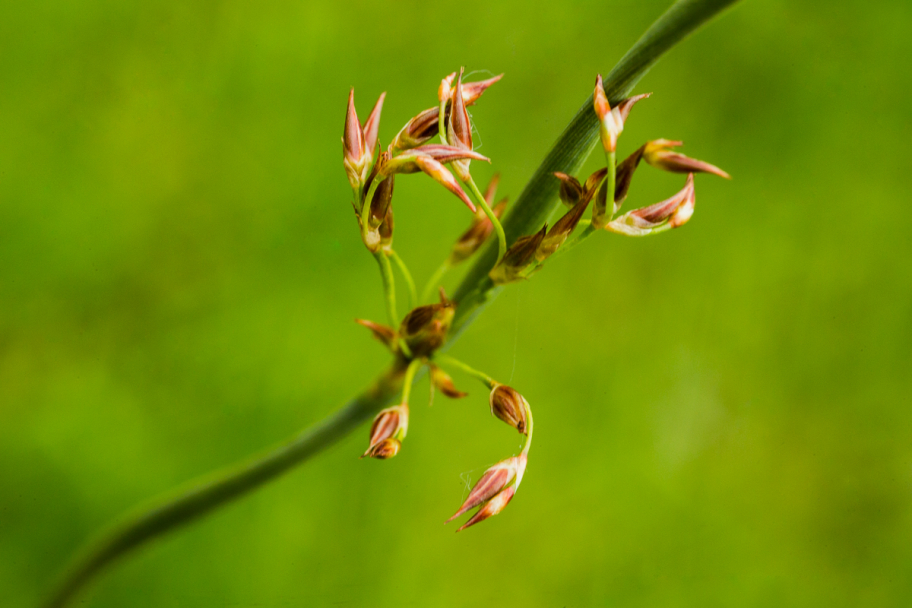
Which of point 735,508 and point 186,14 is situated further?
point 735,508

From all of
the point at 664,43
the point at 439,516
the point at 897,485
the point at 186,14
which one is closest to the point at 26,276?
the point at 186,14

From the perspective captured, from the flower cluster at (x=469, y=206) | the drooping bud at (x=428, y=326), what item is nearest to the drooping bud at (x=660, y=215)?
the flower cluster at (x=469, y=206)

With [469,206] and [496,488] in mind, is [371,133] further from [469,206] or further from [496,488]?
[496,488]

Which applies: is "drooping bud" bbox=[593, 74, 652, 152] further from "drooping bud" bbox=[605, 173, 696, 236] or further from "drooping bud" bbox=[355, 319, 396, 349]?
"drooping bud" bbox=[355, 319, 396, 349]

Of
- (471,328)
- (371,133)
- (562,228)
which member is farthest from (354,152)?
(471,328)

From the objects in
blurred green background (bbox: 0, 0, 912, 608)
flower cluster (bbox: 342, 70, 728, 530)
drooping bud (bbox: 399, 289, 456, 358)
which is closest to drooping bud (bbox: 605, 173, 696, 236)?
flower cluster (bbox: 342, 70, 728, 530)

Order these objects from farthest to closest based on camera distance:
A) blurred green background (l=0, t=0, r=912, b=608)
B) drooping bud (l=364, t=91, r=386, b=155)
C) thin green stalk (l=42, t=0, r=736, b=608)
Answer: blurred green background (l=0, t=0, r=912, b=608) → drooping bud (l=364, t=91, r=386, b=155) → thin green stalk (l=42, t=0, r=736, b=608)

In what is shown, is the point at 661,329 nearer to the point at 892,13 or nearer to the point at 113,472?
the point at 892,13
